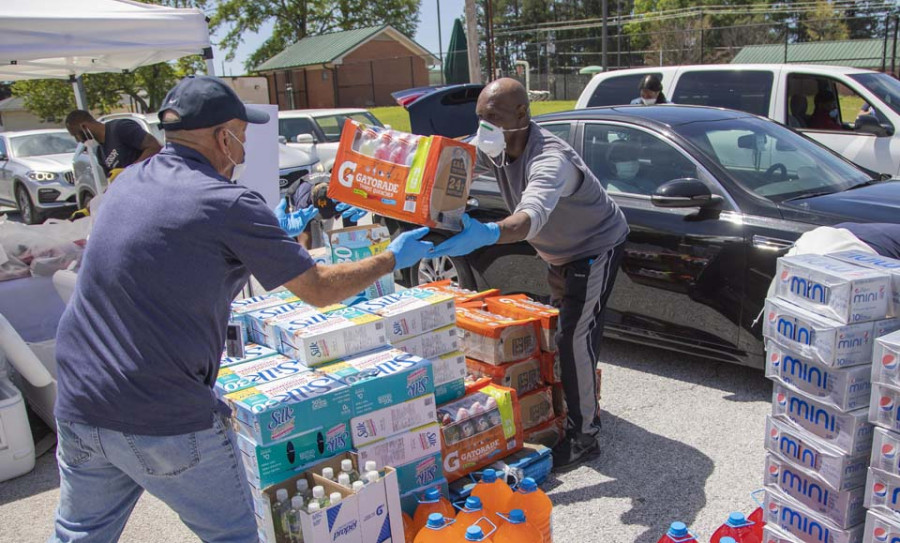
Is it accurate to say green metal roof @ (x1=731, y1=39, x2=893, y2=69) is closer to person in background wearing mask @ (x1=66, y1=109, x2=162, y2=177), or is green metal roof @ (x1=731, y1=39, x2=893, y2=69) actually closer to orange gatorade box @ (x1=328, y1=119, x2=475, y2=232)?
person in background wearing mask @ (x1=66, y1=109, x2=162, y2=177)

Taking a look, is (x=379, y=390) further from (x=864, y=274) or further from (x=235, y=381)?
(x=864, y=274)

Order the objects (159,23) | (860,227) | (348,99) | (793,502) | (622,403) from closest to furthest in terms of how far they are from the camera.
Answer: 1. (793,502)
2. (860,227)
3. (622,403)
4. (159,23)
5. (348,99)

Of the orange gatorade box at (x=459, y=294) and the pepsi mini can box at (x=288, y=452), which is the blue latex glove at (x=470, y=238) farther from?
the orange gatorade box at (x=459, y=294)

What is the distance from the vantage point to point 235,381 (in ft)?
10.5

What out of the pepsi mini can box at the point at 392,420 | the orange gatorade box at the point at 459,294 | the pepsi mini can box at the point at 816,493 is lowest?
the pepsi mini can box at the point at 816,493

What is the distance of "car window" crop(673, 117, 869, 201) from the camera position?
480 cm

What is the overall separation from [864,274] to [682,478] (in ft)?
5.65

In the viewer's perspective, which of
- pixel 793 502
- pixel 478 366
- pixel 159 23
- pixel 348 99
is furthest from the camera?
pixel 348 99

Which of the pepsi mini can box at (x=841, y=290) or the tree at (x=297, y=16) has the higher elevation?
the tree at (x=297, y=16)

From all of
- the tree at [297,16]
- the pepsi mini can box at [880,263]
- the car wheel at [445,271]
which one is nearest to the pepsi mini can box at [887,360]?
the pepsi mini can box at [880,263]

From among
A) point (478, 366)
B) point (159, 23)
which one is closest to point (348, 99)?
point (159, 23)

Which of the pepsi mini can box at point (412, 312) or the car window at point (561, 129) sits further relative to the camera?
the car window at point (561, 129)

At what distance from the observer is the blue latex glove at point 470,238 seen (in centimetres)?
310

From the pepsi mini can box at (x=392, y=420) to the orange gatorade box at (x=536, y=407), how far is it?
85cm
